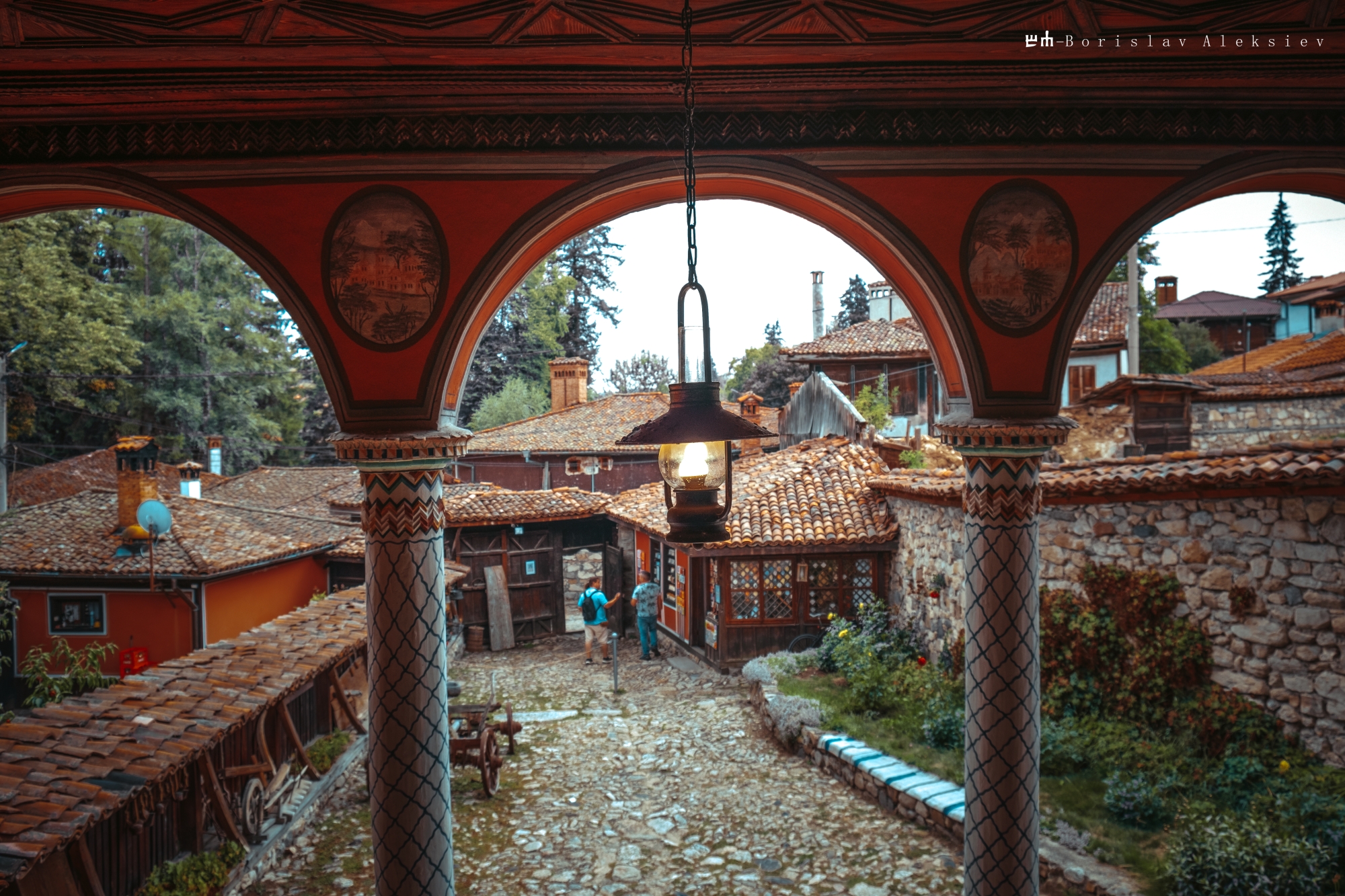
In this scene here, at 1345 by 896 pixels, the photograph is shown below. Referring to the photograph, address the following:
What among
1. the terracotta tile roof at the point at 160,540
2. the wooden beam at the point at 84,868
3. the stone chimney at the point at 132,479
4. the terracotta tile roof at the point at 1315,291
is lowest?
the wooden beam at the point at 84,868

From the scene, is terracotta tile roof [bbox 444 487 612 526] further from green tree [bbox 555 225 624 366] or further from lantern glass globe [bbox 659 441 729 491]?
green tree [bbox 555 225 624 366]

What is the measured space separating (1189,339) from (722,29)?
2604cm

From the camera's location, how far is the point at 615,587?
52.3ft

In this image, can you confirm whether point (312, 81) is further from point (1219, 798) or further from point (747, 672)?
point (747, 672)

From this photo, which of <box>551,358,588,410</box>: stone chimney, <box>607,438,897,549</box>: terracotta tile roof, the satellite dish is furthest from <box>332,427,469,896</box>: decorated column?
<box>551,358,588,410</box>: stone chimney

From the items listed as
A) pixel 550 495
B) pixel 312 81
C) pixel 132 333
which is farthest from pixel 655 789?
pixel 132 333

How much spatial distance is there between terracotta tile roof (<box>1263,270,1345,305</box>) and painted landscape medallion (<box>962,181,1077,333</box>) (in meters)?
23.5

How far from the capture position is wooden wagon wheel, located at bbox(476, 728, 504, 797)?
7.04 meters

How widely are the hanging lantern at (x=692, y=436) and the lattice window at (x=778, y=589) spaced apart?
870cm

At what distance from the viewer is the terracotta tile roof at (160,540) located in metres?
10.5

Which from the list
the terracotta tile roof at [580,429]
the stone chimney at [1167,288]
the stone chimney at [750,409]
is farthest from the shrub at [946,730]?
the stone chimney at [1167,288]

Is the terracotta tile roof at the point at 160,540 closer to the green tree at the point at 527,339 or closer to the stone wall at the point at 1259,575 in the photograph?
the stone wall at the point at 1259,575

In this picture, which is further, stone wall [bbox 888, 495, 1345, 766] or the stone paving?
the stone paving

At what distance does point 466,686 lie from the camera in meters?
11.4
